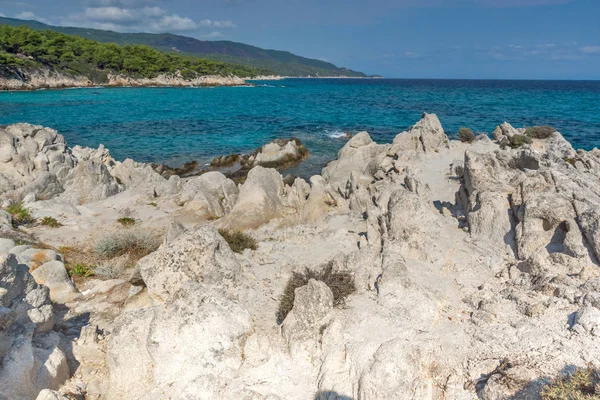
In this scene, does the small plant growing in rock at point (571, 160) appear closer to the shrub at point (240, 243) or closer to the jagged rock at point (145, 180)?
the shrub at point (240, 243)

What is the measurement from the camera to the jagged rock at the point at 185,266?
7.84 meters

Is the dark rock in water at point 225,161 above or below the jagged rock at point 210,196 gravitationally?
below

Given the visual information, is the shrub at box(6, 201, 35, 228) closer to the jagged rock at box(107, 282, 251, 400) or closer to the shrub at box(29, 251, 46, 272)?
the shrub at box(29, 251, 46, 272)

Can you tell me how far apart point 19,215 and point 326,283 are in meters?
13.0

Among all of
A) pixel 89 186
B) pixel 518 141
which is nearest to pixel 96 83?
pixel 89 186

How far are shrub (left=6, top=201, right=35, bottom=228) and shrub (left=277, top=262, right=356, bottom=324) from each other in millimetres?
11539

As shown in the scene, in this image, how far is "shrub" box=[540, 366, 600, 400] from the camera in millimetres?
4188

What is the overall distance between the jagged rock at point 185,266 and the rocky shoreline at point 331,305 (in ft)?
0.09

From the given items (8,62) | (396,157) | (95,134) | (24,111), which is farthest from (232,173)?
(8,62)

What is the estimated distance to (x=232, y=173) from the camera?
2780 cm

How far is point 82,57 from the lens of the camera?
111375 millimetres

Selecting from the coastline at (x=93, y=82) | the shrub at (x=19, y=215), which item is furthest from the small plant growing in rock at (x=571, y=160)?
the coastline at (x=93, y=82)

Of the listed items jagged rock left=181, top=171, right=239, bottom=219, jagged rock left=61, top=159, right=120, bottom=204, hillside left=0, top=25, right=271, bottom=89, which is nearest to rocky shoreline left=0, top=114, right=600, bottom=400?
jagged rock left=181, top=171, right=239, bottom=219

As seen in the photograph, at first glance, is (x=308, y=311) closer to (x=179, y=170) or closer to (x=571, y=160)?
(x=571, y=160)
